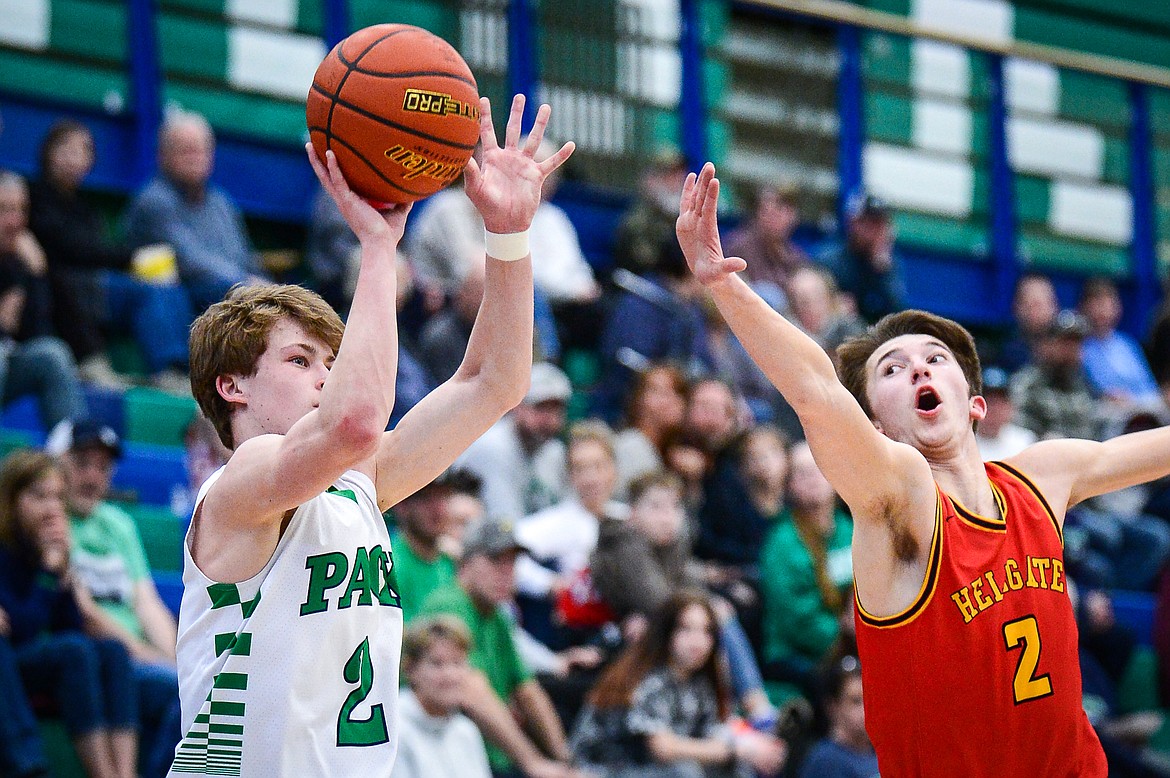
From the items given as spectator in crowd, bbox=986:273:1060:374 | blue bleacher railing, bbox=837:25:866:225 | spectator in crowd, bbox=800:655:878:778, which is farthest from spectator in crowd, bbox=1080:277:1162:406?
spectator in crowd, bbox=800:655:878:778

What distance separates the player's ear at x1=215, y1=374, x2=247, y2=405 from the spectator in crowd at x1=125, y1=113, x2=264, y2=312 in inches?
224

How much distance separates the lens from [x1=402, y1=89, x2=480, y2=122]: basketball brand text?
3760 millimetres

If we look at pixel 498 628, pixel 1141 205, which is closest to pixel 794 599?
pixel 498 628

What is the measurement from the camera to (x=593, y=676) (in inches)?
320

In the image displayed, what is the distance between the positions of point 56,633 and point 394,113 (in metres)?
4.17

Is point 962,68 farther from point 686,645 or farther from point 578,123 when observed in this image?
point 686,645

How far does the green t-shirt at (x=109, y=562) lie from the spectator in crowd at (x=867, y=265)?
617cm

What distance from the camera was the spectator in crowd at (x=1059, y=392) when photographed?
11.5 m

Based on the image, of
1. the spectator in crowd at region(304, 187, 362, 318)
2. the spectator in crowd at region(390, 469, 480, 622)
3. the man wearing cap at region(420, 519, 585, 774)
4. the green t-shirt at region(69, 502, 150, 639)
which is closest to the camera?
the green t-shirt at region(69, 502, 150, 639)

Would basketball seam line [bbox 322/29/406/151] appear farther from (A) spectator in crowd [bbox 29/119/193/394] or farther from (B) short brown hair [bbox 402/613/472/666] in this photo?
(A) spectator in crowd [bbox 29/119/193/394]

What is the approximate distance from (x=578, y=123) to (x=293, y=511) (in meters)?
9.36

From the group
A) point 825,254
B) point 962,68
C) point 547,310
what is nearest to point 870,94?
point 962,68

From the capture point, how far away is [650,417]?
9.77m

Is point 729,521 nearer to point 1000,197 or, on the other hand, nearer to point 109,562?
point 109,562
